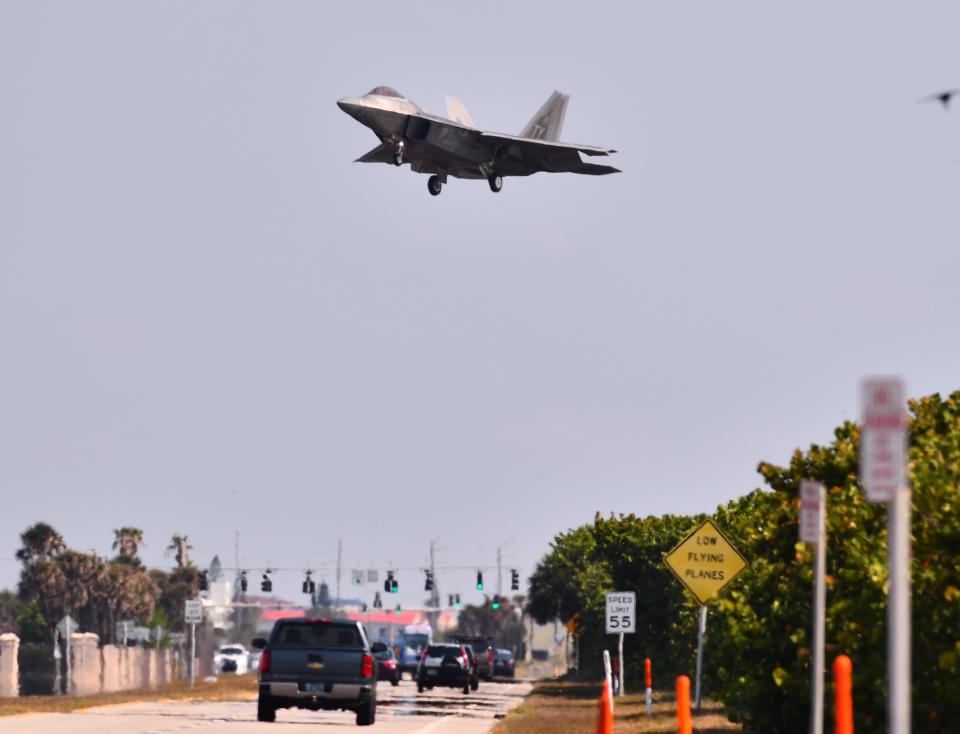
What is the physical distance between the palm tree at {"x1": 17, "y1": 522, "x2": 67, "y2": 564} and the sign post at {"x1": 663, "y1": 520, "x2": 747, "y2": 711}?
95787 mm

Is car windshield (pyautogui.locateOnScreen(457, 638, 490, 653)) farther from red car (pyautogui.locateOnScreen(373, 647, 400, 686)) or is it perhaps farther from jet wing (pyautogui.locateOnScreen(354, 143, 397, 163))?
jet wing (pyautogui.locateOnScreen(354, 143, 397, 163))

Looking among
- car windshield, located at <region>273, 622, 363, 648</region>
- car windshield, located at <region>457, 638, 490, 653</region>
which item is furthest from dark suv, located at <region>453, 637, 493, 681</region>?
car windshield, located at <region>273, 622, 363, 648</region>

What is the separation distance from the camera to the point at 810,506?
12734mm

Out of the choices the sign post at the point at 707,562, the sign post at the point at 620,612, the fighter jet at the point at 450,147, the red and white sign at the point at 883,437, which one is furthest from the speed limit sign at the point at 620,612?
the red and white sign at the point at 883,437

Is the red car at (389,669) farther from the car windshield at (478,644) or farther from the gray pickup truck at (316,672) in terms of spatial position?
the gray pickup truck at (316,672)

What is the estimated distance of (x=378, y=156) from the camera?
2031 inches

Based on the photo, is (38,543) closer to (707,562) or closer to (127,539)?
(127,539)

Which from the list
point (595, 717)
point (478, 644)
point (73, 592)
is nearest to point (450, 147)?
point (595, 717)

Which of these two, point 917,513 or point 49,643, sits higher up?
point 917,513

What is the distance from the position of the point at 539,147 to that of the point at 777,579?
27.6 meters

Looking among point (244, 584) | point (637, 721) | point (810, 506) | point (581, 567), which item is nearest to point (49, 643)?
point (244, 584)

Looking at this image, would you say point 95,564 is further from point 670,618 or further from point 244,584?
point 670,618

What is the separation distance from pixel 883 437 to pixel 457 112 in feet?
138

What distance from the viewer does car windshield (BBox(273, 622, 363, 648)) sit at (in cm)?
2995
